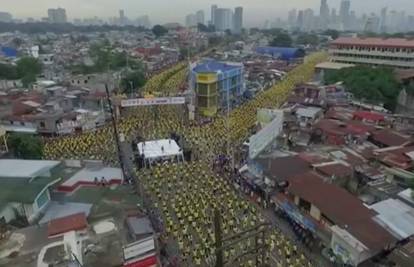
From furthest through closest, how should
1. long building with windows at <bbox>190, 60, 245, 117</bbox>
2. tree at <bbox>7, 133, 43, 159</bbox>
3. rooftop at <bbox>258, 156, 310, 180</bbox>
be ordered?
1. long building with windows at <bbox>190, 60, 245, 117</bbox>
2. tree at <bbox>7, 133, 43, 159</bbox>
3. rooftop at <bbox>258, 156, 310, 180</bbox>

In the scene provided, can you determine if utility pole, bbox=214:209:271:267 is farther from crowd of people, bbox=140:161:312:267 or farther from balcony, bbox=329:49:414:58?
balcony, bbox=329:49:414:58

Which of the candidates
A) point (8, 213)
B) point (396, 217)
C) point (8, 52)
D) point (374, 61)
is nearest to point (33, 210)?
point (8, 213)

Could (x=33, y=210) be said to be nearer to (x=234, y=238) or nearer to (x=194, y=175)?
(x=194, y=175)

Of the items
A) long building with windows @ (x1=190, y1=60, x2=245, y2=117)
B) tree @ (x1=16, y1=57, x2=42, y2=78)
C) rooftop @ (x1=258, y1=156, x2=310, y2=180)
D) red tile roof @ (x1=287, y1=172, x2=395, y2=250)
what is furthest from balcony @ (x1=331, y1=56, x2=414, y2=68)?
tree @ (x1=16, y1=57, x2=42, y2=78)

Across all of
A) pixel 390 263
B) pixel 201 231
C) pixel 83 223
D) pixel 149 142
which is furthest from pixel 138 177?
pixel 390 263

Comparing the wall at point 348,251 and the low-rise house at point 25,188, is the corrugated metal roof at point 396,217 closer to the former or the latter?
the wall at point 348,251

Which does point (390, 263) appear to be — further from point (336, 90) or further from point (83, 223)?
point (336, 90)
